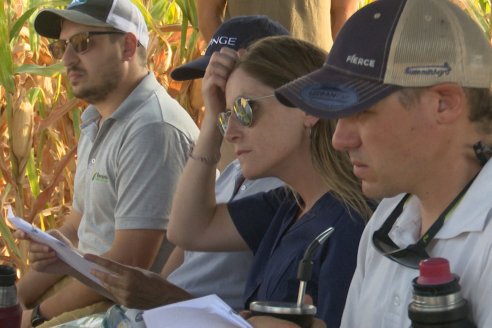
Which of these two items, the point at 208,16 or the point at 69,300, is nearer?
the point at 69,300

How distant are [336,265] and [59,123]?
3.47m

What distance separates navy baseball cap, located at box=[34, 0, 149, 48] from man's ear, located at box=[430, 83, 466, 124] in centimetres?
208

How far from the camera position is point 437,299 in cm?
144

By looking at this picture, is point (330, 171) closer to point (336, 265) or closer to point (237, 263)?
point (336, 265)

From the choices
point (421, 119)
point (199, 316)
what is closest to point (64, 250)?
point (199, 316)

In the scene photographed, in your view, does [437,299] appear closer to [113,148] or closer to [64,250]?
[64,250]

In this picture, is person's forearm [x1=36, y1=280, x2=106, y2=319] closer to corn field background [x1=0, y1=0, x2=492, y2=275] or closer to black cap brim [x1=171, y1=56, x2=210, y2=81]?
black cap brim [x1=171, y1=56, x2=210, y2=81]

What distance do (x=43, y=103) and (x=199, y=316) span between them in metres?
3.71

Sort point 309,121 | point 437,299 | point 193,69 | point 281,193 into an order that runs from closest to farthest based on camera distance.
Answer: point 437,299 → point 309,121 → point 281,193 → point 193,69

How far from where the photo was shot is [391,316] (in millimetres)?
1753

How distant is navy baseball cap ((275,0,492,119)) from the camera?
165 centimetres

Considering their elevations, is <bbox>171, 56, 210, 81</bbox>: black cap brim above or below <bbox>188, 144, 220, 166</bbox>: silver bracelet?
above

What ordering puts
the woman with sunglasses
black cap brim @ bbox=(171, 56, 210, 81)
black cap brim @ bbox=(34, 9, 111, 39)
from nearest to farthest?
the woman with sunglasses
black cap brim @ bbox=(171, 56, 210, 81)
black cap brim @ bbox=(34, 9, 111, 39)

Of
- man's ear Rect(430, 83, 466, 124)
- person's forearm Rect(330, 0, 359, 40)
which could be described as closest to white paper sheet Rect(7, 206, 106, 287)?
man's ear Rect(430, 83, 466, 124)
